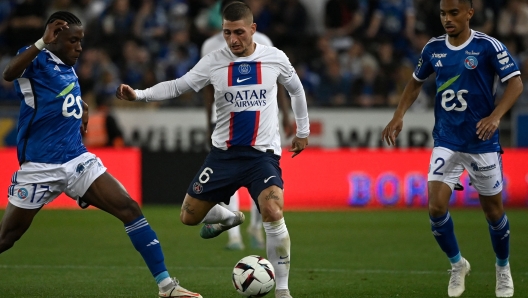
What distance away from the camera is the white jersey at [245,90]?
A: 7.13 meters

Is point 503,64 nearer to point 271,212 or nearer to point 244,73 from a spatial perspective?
point 244,73

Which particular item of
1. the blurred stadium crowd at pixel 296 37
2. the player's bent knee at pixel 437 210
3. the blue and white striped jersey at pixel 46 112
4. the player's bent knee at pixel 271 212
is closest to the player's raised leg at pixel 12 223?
the blue and white striped jersey at pixel 46 112

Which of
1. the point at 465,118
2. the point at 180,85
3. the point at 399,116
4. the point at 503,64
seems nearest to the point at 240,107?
the point at 180,85

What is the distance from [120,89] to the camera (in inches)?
269

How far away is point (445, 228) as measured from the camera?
24.2ft

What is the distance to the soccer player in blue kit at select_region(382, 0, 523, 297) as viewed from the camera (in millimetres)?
7254

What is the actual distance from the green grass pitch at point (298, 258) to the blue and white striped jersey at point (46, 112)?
51.0 inches

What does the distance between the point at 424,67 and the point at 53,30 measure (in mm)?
Result: 3209

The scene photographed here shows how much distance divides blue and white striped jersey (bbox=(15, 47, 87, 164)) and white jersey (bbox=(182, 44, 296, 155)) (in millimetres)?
1037

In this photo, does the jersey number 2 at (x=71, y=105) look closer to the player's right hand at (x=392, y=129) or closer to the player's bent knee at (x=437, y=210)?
the player's right hand at (x=392, y=129)

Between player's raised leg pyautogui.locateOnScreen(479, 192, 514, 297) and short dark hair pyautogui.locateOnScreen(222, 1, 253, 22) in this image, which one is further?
player's raised leg pyautogui.locateOnScreen(479, 192, 514, 297)

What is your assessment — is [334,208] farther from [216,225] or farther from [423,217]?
[216,225]

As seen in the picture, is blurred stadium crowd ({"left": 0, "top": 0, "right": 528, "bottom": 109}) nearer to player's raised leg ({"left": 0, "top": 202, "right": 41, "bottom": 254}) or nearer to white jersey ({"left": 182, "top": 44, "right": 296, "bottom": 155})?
white jersey ({"left": 182, "top": 44, "right": 296, "bottom": 155})

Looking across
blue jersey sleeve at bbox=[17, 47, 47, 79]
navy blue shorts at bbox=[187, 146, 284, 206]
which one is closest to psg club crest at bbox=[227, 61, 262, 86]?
navy blue shorts at bbox=[187, 146, 284, 206]
